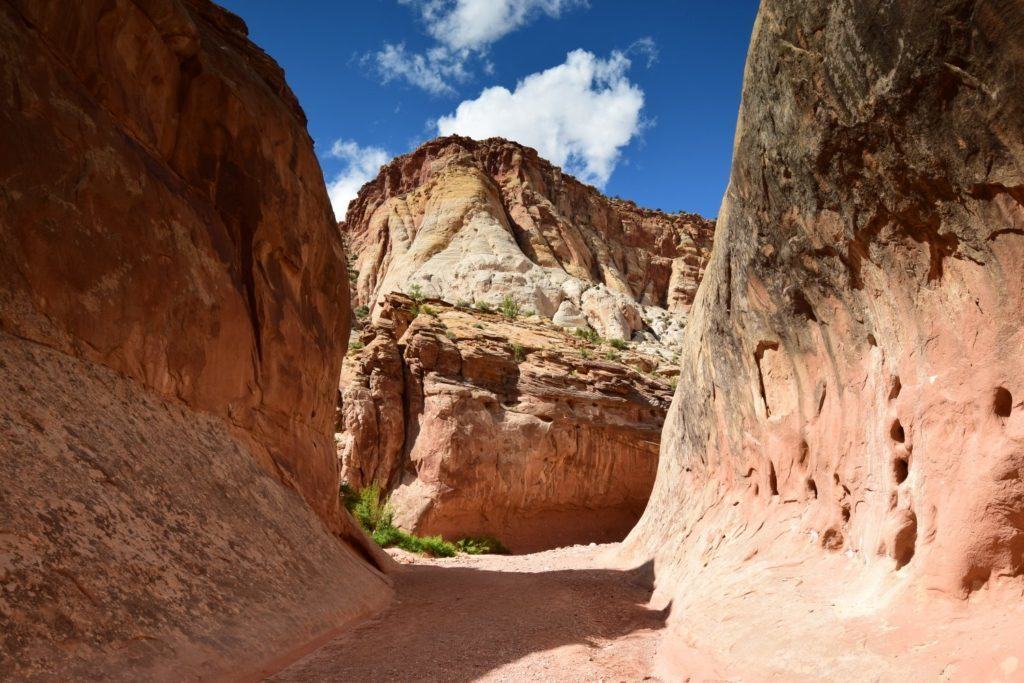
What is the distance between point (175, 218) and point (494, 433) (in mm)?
16243

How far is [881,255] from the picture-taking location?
22.7ft

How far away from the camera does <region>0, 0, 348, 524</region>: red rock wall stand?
6.74 metres

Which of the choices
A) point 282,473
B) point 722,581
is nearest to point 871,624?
point 722,581

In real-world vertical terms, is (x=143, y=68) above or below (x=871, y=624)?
above

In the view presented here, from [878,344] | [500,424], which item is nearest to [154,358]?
[878,344]

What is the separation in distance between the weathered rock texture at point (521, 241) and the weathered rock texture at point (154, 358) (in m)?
33.6

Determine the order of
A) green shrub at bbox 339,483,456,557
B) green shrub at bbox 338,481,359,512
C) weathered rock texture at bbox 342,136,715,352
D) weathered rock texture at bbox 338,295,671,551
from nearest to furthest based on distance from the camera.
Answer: green shrub at bbox 339,483,456,557 → green shrub at bbox 338,481,359,512 → weathered rock texture at bbox 338,295,671,551 → weathered rock texture at bbox 342,136,715,352

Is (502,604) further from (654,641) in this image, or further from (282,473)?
(282,473)

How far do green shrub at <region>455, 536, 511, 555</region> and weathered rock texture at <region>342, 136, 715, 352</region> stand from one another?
22.7 m

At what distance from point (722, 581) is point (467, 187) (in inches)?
2035

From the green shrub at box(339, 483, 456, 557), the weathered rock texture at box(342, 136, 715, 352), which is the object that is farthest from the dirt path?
the weathered rock texture at box(342, 136, 715, 352)

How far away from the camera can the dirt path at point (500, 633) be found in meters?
6.62

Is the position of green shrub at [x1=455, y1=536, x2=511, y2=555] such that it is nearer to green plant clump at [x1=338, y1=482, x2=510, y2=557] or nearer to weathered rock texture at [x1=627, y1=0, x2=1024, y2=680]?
green plant clump at [x1=338, y1=482, x2=510, y2=557]

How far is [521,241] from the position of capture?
58250mm
